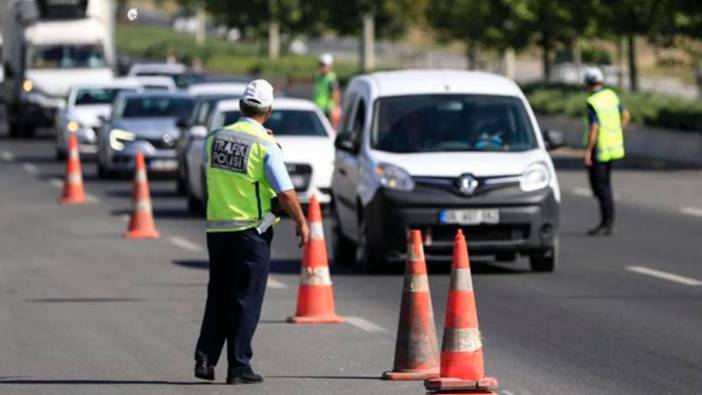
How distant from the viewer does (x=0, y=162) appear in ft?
126

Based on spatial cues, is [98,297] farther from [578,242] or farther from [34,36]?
[34,36]

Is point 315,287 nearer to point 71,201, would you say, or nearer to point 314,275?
point 314,275

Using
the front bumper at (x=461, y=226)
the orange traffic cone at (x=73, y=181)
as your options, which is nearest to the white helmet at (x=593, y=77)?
the front bumper at (x=461, y=226)

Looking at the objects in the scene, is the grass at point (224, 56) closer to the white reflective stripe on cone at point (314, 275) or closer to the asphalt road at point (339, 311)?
the asphalt road at point (339, 311)

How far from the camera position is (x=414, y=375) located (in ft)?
35.6

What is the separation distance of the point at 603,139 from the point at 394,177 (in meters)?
4.93

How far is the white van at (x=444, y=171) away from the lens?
55.8 feet

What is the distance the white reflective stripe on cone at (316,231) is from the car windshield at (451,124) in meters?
3.90

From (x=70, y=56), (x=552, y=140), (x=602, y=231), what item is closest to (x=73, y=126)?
(x=70, y=56)

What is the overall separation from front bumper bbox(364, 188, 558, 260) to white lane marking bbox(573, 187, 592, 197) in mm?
11541

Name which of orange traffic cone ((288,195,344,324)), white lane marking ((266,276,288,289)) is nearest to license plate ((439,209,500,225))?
white lane marking ((266,276,288,289))

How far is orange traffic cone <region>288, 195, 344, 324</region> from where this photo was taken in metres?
13.5

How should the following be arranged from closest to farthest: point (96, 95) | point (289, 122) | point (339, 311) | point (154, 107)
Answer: point (339, 311) < point (289, 122) < point (154, 107) < point (96, 95)

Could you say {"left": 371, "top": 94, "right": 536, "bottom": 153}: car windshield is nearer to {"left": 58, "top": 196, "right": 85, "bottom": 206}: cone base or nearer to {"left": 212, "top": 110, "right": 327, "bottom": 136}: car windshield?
{"left": 212, "top": 110, "right": 327, "bottom": 136}: car windshield
